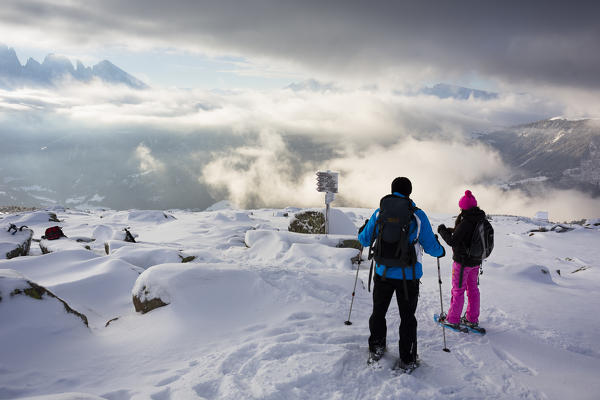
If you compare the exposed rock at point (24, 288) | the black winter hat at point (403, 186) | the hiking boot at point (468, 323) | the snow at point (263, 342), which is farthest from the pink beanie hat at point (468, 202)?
the exposed rock at point (24, 288)

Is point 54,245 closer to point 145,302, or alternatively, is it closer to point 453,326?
point 145,302

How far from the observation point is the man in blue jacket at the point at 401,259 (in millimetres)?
4398

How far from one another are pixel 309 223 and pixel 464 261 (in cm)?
1614

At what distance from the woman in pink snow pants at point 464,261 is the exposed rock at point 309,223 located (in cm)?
1475

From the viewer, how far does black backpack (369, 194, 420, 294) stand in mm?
4375

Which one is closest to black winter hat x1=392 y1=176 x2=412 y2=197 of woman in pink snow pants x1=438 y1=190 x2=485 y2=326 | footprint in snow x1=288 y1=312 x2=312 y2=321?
woman in pink snow pants x1=438 y1=190 x2=485 y2=326

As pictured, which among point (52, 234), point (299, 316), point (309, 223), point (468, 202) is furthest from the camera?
point (309, 223)

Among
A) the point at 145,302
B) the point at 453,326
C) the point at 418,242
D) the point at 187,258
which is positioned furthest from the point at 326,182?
the point at 418,242

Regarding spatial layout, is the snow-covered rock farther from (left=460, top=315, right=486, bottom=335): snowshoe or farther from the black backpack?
(left=460, top=315, right=486, bottom=335): snowshoe

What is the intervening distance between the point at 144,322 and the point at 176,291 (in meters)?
0.79

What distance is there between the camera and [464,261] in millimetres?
5836

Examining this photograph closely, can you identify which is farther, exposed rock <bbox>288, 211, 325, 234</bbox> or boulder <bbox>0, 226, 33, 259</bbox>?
exposed rock <bbox>288, 211, 325, 234</bbox>

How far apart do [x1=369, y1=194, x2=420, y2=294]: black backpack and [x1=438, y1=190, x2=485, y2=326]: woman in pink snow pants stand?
5.65 feet

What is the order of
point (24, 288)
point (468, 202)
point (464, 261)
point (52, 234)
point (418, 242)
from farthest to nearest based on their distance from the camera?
point (52, 234) < point (464, 261) < point (468, 202) < point (24, 288) < point (418, 242)
